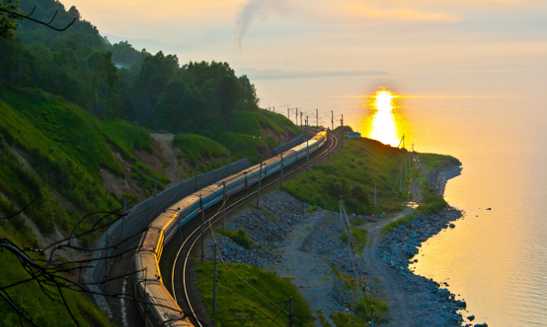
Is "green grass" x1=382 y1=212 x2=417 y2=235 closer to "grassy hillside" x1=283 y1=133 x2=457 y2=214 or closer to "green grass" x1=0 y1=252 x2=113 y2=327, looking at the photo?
"grassy hillside" x1=283 y1=133 x2=457 y2=214

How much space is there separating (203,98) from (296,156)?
20.4 m

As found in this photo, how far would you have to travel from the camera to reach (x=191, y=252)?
54188 millimetres

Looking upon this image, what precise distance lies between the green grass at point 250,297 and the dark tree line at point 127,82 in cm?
4245

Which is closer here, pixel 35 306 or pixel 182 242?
pixel 35 306

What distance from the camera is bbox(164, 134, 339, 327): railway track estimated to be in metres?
41.6

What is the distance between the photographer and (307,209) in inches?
3465

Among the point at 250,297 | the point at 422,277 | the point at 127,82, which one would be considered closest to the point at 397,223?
the point at 422,277

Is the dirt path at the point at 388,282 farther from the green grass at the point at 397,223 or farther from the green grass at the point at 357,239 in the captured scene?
the green grass at the point at 397,223

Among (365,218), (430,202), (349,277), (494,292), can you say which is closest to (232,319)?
(349,277)

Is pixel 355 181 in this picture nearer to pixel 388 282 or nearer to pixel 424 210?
pixel 424 210

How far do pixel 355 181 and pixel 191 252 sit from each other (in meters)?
60.3

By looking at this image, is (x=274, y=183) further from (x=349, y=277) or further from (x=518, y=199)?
(x=518, y=199)

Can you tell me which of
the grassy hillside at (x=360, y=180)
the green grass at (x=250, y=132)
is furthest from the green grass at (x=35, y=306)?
the green grass at (x=250, y=132)

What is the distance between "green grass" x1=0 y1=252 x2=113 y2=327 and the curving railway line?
3.01 meters
